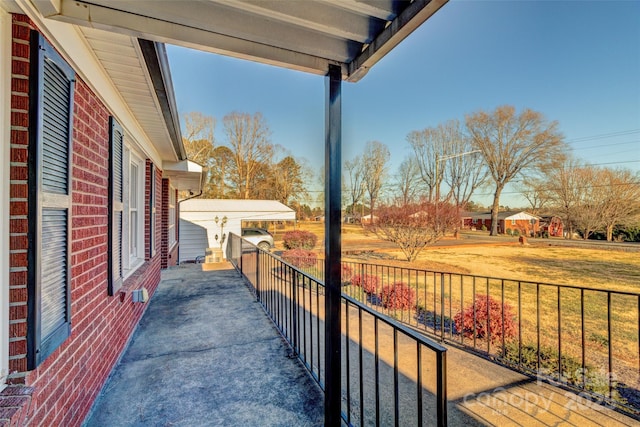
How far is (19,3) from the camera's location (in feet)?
3.40

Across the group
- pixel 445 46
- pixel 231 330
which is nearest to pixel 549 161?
pixel 445 46

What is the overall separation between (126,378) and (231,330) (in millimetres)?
1087

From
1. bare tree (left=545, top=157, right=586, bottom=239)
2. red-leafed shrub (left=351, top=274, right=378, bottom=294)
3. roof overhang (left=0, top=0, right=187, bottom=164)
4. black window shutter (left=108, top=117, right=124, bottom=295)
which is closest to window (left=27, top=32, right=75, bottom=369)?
roof overhang (left=0, top=0, right=187, bottom=164)

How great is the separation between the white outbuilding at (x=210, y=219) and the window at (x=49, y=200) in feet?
37.1

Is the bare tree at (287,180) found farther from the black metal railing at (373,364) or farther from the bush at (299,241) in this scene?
the black metal railing at (373,364)

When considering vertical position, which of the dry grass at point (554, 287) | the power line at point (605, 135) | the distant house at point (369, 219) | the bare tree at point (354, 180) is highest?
the power line at point (605, 135)

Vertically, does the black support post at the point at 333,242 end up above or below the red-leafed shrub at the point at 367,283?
above

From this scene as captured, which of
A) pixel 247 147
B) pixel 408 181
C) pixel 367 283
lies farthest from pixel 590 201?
pixel 247 147

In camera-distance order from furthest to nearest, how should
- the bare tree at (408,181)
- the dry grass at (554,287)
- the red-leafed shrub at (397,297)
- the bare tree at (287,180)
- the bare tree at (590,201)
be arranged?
the bare tree at (287,180)
the bare tree at (408,181)
the bare tree at (590,201)
the red-leafed shrub at (397,297)
the dry grass at (554,287)

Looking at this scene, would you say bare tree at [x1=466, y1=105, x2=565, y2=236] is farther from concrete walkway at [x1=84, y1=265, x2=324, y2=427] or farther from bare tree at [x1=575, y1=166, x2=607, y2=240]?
concrete walkway at [x1=84, y1=265, x2=324, y2=427]

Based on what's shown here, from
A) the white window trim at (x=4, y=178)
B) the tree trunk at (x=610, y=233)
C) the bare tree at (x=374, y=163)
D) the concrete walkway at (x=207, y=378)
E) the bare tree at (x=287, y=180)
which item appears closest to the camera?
the white window trim at (x=4, y=178)

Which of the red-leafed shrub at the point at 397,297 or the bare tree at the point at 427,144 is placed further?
the bare tree at the point at 427,144

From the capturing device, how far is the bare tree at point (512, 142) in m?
14.4

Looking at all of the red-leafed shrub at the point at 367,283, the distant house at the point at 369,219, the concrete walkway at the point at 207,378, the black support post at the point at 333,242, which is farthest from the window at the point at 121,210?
the distant house at the point at 369,219
